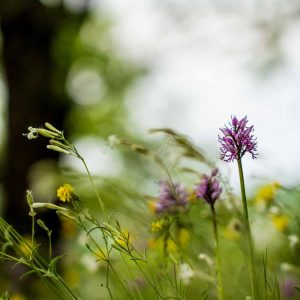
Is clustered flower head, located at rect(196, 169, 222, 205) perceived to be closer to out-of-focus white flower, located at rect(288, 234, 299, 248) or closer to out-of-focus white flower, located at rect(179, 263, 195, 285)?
out-of-focus white flower, located at rect(179, 263, 195, 285)

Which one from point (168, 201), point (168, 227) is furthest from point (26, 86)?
point (168, 227)

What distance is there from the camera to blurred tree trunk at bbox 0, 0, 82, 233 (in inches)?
249

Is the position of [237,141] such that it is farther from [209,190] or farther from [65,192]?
[65,192]

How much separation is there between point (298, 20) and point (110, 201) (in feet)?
15.1

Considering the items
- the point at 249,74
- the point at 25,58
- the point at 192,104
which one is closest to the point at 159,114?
the point at 192,104

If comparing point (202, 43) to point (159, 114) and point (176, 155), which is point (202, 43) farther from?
point (176, 155)

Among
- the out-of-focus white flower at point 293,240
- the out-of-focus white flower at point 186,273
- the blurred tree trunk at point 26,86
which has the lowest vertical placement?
the out-of-focus white flower at point 186,273

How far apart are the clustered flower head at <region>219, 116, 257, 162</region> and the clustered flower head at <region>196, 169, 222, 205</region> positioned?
6.9 inches

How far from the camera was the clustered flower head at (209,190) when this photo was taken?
1.21 m

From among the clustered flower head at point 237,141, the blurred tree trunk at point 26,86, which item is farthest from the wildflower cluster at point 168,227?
the blurred tree trunk at point 26,86

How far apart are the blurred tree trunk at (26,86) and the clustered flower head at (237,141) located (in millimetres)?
5248

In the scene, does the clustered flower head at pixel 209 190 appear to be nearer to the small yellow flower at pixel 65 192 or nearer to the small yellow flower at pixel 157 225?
the small yellow flower at pixel 157 225

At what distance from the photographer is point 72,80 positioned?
11.4m

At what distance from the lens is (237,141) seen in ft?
3.37
